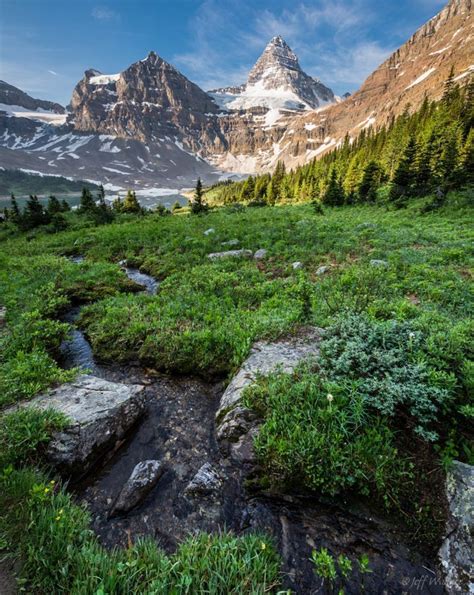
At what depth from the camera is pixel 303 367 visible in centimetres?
528

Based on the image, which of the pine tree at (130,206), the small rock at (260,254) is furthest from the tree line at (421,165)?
the pine tree at (130,206)

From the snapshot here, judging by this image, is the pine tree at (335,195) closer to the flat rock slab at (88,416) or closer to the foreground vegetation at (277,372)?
the foreground vegetation at (277,372)

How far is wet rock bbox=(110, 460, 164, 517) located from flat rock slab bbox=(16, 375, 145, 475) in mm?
840

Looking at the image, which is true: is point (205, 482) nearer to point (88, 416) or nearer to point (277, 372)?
point (277, 372)

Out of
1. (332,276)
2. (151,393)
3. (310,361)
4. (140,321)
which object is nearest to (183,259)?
(140,321)

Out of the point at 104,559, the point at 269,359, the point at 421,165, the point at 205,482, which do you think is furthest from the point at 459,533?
the point at 421,165

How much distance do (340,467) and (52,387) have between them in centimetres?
571

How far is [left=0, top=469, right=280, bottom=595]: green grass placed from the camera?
264 cm

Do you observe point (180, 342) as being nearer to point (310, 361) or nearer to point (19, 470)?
point (310, 361)

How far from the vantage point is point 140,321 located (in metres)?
8.22

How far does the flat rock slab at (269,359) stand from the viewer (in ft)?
17.7

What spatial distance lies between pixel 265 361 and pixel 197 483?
2.66m

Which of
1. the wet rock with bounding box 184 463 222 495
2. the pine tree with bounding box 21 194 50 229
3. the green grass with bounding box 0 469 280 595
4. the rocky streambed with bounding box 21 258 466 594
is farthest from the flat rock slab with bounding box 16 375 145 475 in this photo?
the pine tree with bounding box 21 194 50 229

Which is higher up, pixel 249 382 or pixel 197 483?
pixel 249 382
